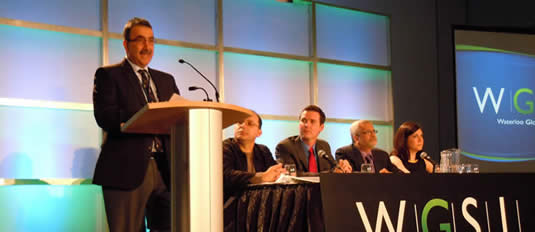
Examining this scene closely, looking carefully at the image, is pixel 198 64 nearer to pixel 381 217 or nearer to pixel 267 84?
pixel 267 84

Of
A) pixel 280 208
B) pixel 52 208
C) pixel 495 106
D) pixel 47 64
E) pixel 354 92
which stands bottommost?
pixel 52 208

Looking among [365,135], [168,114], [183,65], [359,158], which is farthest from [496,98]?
[168,114]

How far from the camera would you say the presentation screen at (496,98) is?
5926 millimetres

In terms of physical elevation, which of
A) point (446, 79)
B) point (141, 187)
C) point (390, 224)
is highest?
point (446, 79)

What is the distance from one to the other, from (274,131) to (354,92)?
93 centimetres

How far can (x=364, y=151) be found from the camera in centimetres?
462

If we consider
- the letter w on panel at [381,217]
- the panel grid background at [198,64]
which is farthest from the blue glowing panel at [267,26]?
the letter w on panel at [381,217]

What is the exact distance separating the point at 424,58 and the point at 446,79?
1.03 feet

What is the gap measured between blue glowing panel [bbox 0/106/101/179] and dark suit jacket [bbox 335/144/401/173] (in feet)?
5.47

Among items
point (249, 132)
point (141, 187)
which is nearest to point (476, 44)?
point (249, 132)

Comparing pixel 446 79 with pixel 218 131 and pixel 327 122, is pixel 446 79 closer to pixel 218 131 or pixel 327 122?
pixel 327 122

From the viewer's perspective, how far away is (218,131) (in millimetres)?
2186

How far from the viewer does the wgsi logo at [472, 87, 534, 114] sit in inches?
235

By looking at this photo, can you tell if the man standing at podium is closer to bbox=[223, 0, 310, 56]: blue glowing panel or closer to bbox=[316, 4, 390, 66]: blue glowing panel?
bbox=[223, 0, 310, 56]: blue glowing panel
